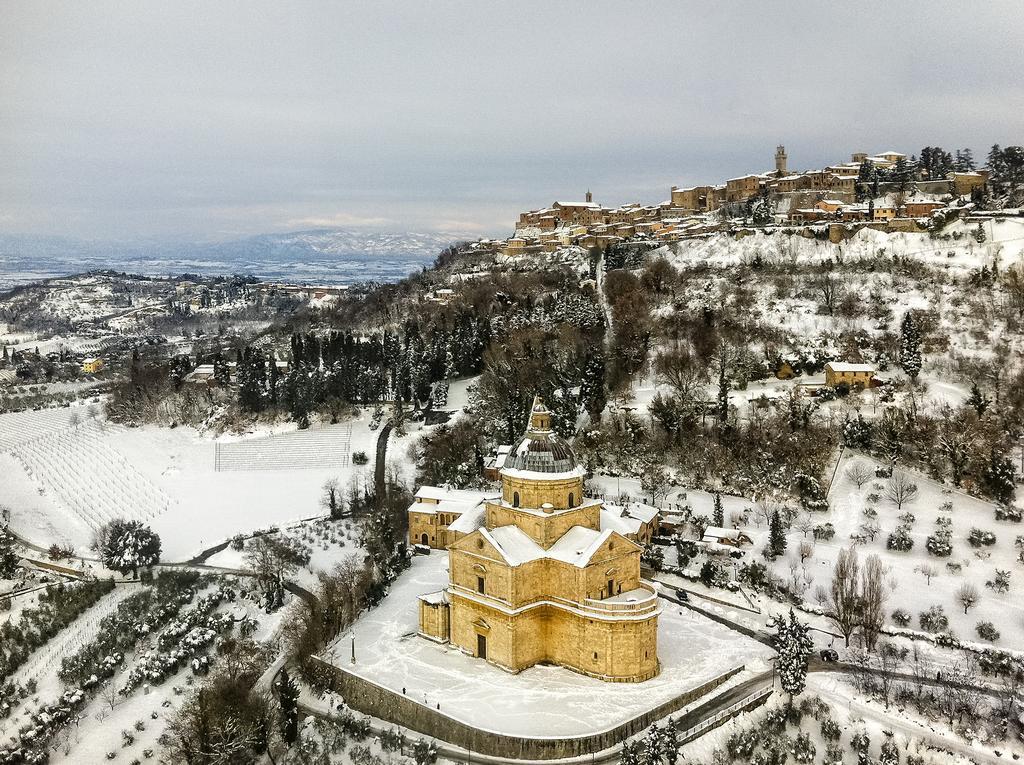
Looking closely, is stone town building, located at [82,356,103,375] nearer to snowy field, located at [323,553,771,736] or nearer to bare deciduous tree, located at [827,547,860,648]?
snowy field, located at [323,553,771,736]

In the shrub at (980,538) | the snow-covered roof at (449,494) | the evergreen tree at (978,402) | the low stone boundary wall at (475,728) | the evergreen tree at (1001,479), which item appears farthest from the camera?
the evergreen tree at (978,402)

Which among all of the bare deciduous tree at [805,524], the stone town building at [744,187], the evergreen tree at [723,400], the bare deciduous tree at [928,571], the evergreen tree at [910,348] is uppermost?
the stone town building at [744,187]

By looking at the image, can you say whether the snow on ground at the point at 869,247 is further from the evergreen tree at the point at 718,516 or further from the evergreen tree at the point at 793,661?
the evergreen tree at the point at 793,661

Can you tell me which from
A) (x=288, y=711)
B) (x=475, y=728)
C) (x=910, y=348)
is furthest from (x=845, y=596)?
(x=910, y=348)

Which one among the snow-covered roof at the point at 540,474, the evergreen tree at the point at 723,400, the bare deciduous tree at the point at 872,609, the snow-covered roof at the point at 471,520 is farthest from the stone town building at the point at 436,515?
the bare deciduous tree at the point at 872,609

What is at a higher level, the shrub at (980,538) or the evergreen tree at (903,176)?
the evergreen tree at (903,176)
